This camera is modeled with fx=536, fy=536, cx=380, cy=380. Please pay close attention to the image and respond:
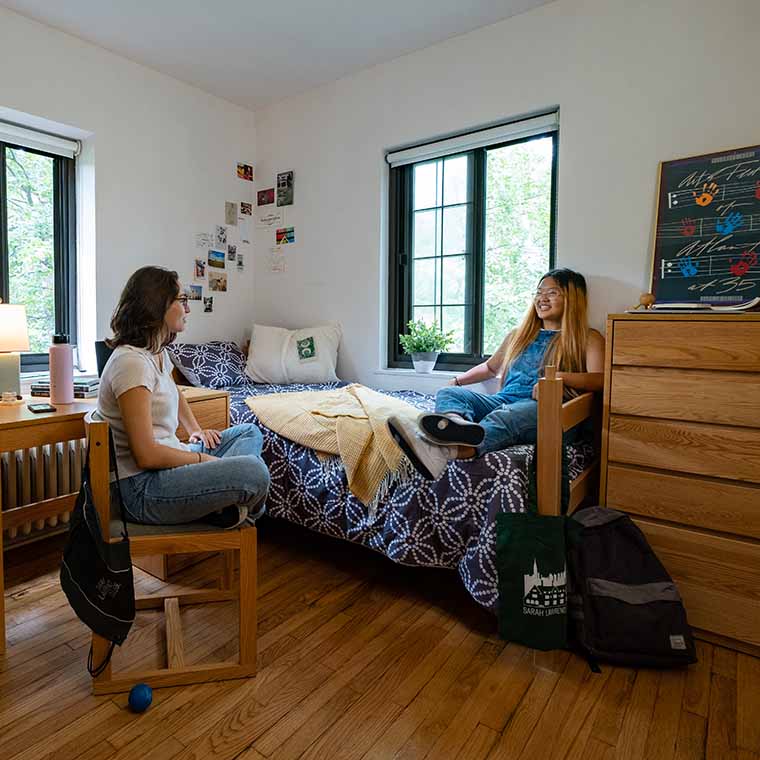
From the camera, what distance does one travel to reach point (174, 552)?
1.33 m

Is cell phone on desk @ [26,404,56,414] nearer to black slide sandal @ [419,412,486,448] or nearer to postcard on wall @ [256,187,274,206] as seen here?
black slide sandal @ [419,412,486,448]

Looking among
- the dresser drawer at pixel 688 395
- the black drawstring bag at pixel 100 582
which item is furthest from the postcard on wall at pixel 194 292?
the dresser drawer at pixel 688 395

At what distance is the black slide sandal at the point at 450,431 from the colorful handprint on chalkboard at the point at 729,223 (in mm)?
1222

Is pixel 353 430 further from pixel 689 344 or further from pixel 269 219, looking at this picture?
pixel 269 219

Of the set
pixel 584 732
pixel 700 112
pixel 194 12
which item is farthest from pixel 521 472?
pixel 194 12

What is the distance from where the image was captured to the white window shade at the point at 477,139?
2427 mm

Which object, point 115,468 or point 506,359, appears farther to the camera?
point 506,359

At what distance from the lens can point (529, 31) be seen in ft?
7.86

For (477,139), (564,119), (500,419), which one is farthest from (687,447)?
(477,139)

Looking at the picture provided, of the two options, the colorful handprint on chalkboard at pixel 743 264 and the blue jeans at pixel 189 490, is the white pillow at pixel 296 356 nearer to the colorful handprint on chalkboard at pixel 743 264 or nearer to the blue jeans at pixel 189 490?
the blue jeans at pixel 189 490

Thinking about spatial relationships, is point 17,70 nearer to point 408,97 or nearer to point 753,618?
point 408,97

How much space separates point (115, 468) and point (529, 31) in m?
2.46

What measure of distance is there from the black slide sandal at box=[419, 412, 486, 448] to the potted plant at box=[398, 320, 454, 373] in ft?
4.04

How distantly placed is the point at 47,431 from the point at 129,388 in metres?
0.40
